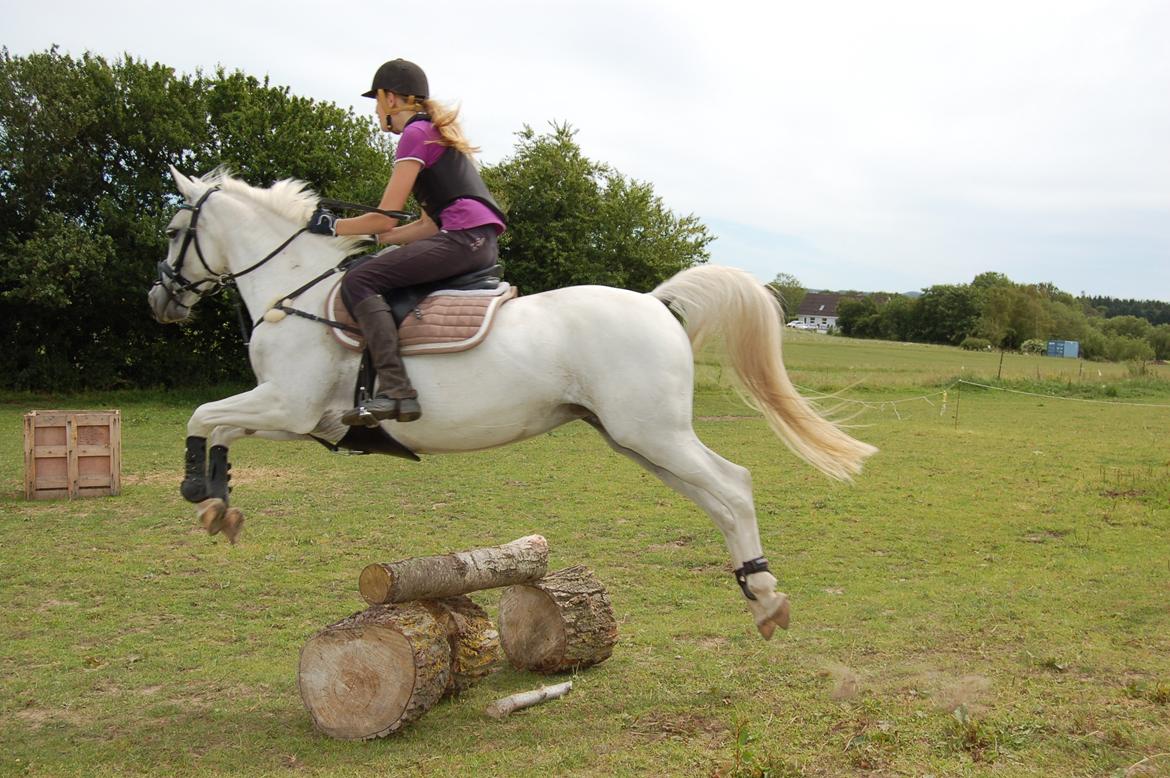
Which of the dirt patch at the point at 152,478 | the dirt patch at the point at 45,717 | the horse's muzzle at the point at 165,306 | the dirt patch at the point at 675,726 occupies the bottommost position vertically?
the dirt patch at the point at 152,478

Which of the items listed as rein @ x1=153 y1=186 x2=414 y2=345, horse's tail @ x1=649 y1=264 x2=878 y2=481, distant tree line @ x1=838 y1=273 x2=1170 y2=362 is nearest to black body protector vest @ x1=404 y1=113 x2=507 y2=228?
rein @ x1=153 y1=186 x2=414 y2=345

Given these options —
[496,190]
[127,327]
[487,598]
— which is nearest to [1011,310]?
[496,190]

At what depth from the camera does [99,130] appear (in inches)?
820

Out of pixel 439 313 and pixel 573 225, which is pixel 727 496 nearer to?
pixel 439 313

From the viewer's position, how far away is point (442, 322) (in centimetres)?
457

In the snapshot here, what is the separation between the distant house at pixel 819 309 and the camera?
320 feet

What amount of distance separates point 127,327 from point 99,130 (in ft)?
14.8

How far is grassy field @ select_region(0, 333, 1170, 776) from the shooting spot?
445 cm

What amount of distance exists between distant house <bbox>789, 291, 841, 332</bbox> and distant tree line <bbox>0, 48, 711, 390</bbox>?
250 ft

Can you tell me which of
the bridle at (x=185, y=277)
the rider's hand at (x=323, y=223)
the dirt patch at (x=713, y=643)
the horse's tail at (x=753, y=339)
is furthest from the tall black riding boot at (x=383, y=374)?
the dirt patch at (x=713, y=643)

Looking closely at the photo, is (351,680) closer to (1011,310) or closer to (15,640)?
(15,640)

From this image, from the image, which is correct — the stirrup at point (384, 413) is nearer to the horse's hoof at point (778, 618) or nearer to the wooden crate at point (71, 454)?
the horse's hoof at point (778, 618)

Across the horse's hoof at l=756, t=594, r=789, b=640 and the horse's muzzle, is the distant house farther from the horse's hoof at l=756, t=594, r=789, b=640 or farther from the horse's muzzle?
the horse's muzzle

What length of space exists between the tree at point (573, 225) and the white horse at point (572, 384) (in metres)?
17.9
